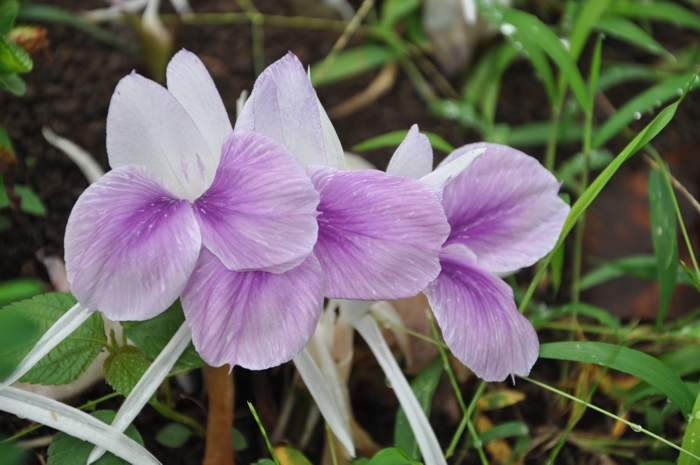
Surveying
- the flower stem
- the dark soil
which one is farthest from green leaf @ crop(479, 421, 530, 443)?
the flower stem

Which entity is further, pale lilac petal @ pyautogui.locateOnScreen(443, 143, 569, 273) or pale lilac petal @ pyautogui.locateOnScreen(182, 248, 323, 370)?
pale lilac petal @ pyautogui.locateOnScreen(443, 143, 569, 273)

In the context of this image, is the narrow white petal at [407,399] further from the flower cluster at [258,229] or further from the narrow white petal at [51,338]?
the narrow white petal at [51,338]

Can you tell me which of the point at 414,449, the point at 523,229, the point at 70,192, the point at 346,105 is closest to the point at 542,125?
the point at 346,105

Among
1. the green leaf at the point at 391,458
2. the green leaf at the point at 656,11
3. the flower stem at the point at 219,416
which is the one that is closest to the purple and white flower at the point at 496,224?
the green leaf at the point at 391,458

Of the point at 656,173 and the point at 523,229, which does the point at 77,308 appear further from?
the point at 656,173

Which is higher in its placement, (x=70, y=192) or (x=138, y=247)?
(x=138, y=247)

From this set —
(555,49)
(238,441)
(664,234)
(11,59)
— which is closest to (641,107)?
(555,49)

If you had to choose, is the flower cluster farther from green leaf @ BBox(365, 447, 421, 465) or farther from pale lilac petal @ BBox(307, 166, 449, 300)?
green leaf @ BBox(365, 447, 421, 465)
